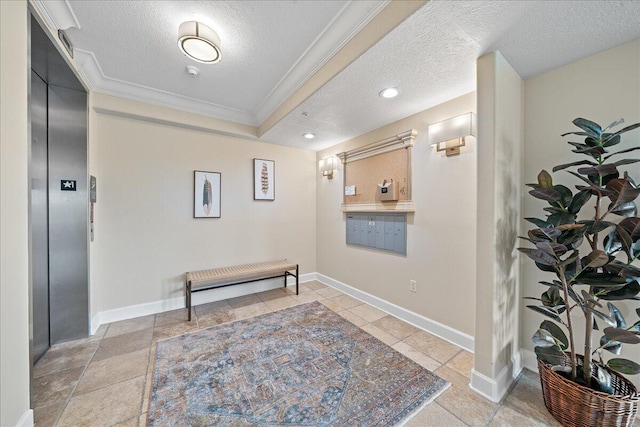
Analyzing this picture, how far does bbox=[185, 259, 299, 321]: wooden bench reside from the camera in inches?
112

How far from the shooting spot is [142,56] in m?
2.07

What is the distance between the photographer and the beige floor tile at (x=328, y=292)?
350cm

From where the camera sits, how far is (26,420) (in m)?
1.27

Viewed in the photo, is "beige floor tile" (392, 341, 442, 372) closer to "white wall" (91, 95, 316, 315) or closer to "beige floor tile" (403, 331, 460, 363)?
"beige floor tile" (403, 331, 460, 363)

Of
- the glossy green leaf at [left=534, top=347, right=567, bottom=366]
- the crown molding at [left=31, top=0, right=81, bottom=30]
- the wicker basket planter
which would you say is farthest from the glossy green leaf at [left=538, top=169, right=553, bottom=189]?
the crown molding at [left=31, top=0, right=81, bottom=30]

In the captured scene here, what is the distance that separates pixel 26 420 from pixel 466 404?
2.61 metres

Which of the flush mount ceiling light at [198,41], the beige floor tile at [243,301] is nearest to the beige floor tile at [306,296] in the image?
the beige floor tile at [243,301]

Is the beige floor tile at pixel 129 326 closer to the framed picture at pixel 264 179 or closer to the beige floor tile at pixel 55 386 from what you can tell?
the beige floor tile at pixel 55 386

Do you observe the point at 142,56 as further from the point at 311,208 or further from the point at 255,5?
the point at 311,208

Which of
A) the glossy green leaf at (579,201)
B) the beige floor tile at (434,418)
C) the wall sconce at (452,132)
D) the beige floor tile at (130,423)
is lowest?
the beige floor tile at (434,418)

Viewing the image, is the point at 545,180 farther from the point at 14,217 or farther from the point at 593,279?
the point at 14,217

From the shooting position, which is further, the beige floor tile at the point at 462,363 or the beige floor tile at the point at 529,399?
the beige floor tile at the point at 462,363

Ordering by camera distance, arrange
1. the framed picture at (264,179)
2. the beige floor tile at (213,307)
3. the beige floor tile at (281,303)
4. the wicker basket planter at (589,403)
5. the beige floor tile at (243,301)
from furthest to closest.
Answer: the framed picture at (264,179)
the beige floor tile at (243,301)
the beige floor tile at (281,303)
the beige floor tile at (213,307)
the wicker basket planter at (589,403)

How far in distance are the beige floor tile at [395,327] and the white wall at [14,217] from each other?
8.68ft
